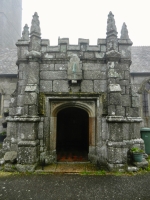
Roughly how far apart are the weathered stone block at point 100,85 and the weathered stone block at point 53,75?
49.3 inches

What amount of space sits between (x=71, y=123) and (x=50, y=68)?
5774 mm

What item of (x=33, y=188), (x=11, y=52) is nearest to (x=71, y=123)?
(x=33, y=188)

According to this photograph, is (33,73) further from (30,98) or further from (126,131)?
(126,131)

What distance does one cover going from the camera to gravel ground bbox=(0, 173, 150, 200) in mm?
3449

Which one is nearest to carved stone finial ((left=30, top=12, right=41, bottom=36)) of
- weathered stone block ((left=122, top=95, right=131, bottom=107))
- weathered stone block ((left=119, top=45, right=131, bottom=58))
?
weathered stone block ((left=119, top=45, right=131, bottom=58))

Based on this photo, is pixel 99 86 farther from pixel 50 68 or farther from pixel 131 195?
pixel 131 195

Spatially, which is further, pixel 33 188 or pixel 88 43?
pixel 88 43

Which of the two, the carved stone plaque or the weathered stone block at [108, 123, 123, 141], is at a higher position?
the carved stone plaque

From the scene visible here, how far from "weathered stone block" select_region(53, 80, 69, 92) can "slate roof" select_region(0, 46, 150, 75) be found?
603cm

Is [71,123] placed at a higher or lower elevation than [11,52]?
lower

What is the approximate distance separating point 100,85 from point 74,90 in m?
1.04

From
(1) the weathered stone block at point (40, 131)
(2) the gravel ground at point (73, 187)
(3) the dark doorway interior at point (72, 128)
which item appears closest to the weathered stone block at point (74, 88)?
(1) the weathered stone block at point (40, 131)

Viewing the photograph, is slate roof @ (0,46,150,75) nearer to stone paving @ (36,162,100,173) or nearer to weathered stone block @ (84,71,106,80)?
weathered stone block @ (84,71,106,80)

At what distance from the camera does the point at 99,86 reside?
5.56 m
